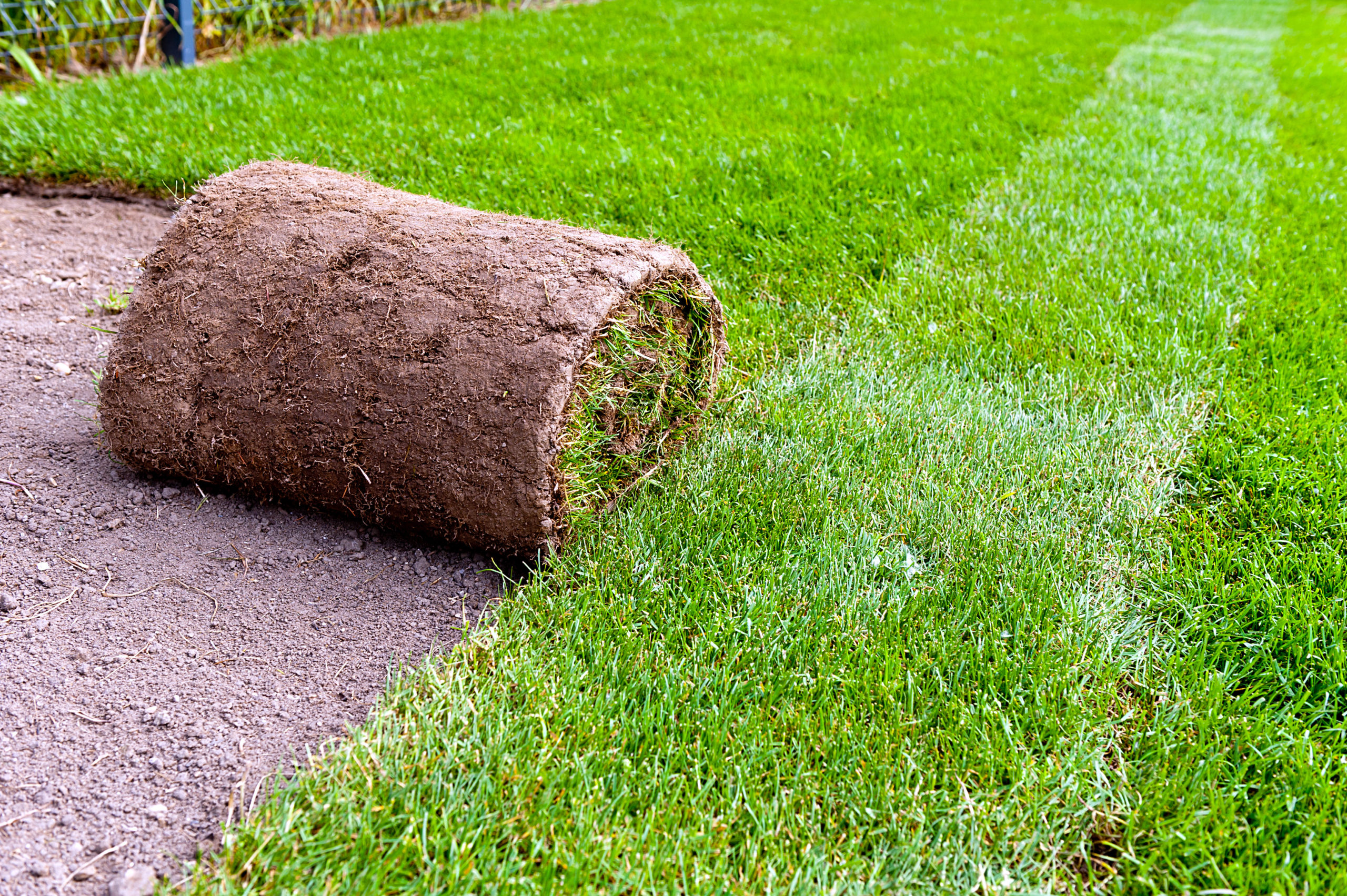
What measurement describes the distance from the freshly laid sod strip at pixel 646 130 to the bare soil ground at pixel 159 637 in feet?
5.19

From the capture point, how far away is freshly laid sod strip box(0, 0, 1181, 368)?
14.1 ft

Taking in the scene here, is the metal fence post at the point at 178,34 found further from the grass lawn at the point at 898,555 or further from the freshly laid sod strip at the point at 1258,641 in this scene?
the freshly laid sod strip at the point at 1258,641

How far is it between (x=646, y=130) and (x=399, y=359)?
12.4 feet

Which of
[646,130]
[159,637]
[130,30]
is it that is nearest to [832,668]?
[159,637]

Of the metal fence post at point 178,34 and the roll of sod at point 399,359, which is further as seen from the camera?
the metal fence post at point 178,34

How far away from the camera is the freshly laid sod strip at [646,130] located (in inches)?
169

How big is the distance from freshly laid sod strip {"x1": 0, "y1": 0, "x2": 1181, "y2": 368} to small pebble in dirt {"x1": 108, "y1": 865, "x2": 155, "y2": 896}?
7.47 ft

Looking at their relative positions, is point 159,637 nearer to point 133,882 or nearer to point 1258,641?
point 133,882

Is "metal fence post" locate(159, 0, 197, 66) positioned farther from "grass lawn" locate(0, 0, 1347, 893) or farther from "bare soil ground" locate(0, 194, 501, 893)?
"bare soil ground" locate(0, 194, 501, 893)

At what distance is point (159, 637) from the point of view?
2104mm

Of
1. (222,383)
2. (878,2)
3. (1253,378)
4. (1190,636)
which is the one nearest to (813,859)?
(1190,636)

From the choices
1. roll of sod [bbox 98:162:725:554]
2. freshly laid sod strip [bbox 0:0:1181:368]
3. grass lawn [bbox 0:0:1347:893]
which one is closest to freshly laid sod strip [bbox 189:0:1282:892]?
grass lawn [bbox 0:0:1347:893]

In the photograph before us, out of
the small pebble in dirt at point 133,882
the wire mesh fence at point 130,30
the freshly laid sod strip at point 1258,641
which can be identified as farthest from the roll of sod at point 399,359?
the wire mesh fence at point 130,30

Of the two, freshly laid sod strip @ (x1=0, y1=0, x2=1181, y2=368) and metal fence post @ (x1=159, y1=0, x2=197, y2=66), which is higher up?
metal fence post @ (x1=159, y1=0, x2=197, y2=66)
